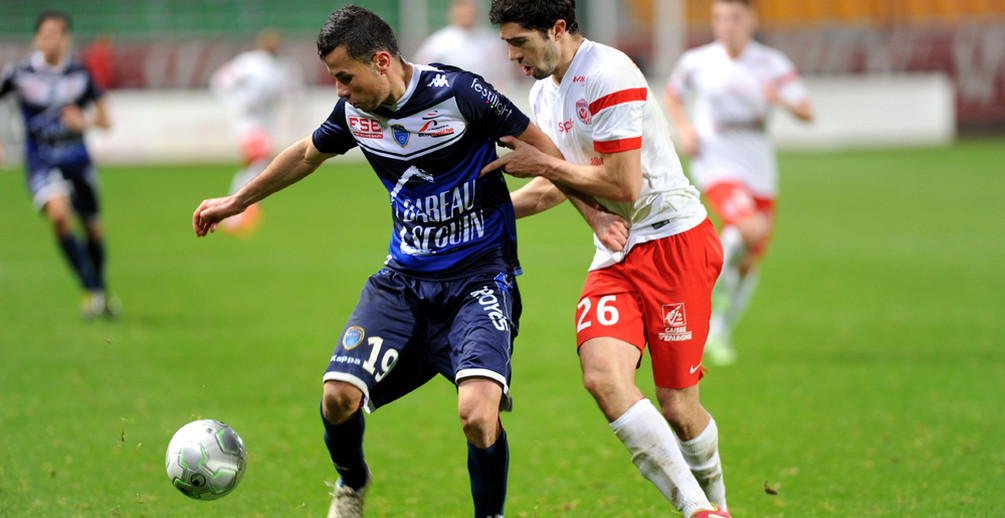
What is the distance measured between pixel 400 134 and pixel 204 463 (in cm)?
147

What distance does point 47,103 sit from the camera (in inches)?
389

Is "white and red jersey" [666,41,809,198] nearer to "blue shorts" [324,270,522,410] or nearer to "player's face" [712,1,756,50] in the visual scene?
"player's face" [712,1,756,50]

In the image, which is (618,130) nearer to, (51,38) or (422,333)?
(422,333)

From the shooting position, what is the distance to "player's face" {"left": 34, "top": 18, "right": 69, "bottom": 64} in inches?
378

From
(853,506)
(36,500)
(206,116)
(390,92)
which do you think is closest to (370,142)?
(390,92)

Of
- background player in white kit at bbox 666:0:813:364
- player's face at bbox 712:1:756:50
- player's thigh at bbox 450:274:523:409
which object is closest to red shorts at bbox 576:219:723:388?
player's thigh at bbox 450:274:523:409

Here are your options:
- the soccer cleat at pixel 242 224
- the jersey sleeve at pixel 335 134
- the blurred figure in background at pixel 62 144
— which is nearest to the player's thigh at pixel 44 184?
the blurred figure in background at pixel 62 144

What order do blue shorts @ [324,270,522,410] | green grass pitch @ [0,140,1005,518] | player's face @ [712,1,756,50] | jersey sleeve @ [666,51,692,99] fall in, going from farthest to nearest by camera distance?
jersey sleeve @ [666,51,692,99] < player's face @ [712,1,756,50] < green grass pitch @ [0,140,1005,518] < blue shorts @ [324,270,522,410]

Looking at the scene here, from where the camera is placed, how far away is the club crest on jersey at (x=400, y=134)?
13.7 ft

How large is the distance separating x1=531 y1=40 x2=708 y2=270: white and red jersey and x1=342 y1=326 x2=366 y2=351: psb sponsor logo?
3.34 ft

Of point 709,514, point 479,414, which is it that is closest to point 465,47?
point 479,414

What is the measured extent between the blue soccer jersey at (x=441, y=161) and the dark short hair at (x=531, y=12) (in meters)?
0.31

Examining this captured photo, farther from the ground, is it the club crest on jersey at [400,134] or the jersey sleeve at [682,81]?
the club crest on jersey at [400,134]

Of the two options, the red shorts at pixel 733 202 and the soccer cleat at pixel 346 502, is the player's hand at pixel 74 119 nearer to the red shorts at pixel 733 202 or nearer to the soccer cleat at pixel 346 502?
the red shorts at pixel 733 202
